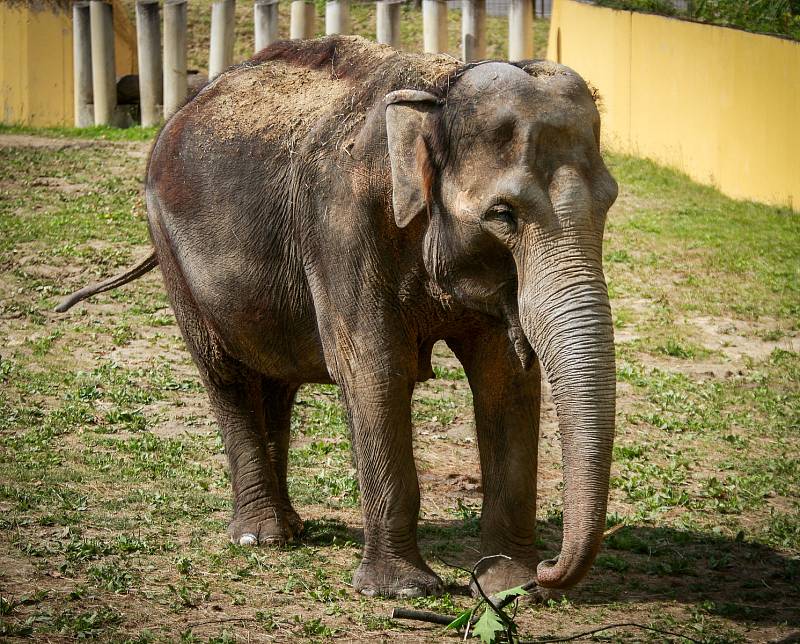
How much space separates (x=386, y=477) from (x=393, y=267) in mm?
902

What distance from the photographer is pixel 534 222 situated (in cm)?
502

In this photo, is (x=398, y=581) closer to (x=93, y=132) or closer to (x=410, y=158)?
(x=410, y=158)

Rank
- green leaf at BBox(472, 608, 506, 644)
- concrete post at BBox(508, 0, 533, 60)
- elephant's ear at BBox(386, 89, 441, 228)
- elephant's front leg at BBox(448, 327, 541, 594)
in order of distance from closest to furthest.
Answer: green leaf at BBox(472, 608, 506, 644) < elephant's ear at BBox(386, 89, 441, 228) < elephant's front leg at BBox(448, 327, 541, 594) < concrete post at BBox(508, 0, 533, 60)

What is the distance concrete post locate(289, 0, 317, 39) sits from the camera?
17.5 metres

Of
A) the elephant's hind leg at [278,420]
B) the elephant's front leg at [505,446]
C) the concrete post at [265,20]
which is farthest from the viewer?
the concrete post at [265,20]

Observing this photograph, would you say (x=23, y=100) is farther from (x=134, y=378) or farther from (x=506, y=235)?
(x=506, y=235)

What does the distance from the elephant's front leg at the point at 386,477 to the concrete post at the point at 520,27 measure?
12.5m

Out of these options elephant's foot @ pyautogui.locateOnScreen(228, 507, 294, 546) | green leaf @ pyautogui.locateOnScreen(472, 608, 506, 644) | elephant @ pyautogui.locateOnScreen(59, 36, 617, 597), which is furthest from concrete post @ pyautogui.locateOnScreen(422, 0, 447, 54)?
green leaf @ pyautogui.locateOnScreen(472, 608, 506, 644)

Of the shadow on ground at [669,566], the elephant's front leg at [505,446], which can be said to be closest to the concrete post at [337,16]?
the shadow on ground at [669,566]

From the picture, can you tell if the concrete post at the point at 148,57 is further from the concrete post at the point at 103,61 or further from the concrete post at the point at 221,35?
the concrete post at the point at 221,35

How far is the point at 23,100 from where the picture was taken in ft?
59.1

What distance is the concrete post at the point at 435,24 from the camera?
17.5m

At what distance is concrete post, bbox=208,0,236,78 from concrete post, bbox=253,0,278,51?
40cm

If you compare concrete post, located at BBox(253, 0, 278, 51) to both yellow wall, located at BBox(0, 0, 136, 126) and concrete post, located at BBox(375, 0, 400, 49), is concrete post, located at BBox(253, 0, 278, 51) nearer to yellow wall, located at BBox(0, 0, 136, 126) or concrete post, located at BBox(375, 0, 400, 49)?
concrete post, located at BBox(375, 0, 400, 49)
